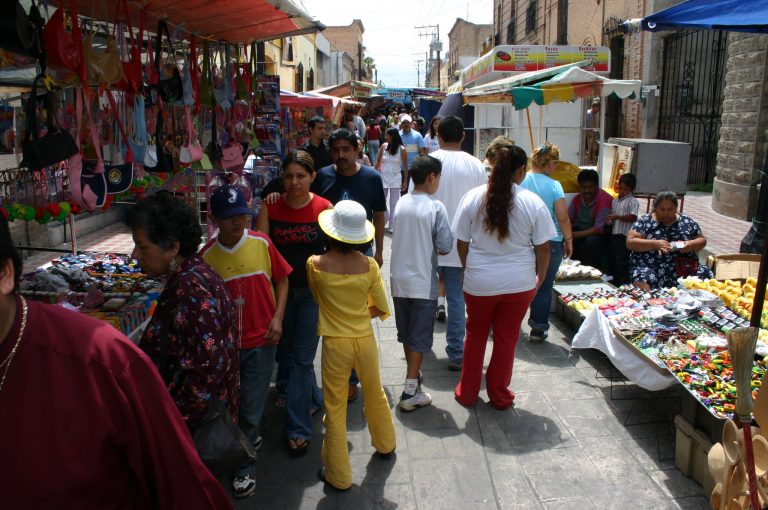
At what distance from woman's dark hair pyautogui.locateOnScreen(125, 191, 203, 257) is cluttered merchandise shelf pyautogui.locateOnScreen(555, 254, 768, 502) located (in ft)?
7.57

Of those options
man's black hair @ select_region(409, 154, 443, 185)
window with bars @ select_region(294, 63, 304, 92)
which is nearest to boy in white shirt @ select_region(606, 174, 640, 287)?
man's black hair @ select_region(409, 154, 443, 185)

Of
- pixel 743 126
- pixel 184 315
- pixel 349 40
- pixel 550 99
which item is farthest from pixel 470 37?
pixel 184 315

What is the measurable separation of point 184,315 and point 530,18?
29219 millimetres

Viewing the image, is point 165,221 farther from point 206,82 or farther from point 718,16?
point 718,16

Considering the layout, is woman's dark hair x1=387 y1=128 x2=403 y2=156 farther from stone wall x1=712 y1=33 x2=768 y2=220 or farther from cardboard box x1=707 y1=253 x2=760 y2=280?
cardboard box x1=707 y1=253 x2=760 y2=280

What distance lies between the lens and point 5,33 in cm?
269

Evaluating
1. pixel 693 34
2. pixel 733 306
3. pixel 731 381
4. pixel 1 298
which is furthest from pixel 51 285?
pixel 693 34

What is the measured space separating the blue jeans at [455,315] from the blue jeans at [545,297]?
0.85 metres

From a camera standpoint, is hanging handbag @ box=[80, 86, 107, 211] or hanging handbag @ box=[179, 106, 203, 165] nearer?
hanging handbag @ box=[80, 86, 107, 211]

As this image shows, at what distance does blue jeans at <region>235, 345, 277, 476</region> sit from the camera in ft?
11.0

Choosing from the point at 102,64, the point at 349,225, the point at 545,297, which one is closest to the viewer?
the point at 349,225

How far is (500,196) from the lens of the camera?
13.5ft

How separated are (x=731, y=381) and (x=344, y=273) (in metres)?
2.34

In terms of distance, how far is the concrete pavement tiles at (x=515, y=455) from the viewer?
334 cm
